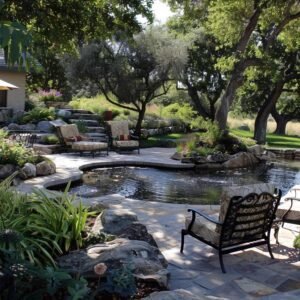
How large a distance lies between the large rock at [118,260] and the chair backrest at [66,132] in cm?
1148

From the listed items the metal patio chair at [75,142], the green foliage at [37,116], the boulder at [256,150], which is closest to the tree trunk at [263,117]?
the boulder at [256,150]

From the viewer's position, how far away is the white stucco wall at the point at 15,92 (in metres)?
20.6

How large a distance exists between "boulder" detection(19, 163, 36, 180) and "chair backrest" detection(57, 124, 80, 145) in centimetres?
486

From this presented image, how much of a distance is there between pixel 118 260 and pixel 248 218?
1.81 meters

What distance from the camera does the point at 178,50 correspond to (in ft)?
65.8

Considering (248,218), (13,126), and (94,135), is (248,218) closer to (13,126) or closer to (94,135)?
(94,135)

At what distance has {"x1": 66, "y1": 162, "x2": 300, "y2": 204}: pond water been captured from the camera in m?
9.78

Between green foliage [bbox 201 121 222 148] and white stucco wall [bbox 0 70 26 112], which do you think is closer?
green foliage [bbox 201 121 222 148]

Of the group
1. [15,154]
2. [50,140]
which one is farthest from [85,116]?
[15,154]

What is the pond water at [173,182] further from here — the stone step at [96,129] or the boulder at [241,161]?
the stone step at [96,129]

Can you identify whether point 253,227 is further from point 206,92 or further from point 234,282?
point 206,92

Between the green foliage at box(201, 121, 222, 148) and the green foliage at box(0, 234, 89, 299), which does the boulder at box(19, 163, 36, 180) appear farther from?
the green foliage at box(201, 121, 222, 148)

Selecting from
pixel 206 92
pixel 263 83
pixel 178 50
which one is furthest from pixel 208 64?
pixel 178 50

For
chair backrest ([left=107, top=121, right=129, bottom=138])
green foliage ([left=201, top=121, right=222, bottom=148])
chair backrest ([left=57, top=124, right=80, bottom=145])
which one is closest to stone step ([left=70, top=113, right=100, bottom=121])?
chair backrest ([left=107, top=121, right=129, bottom=138])
